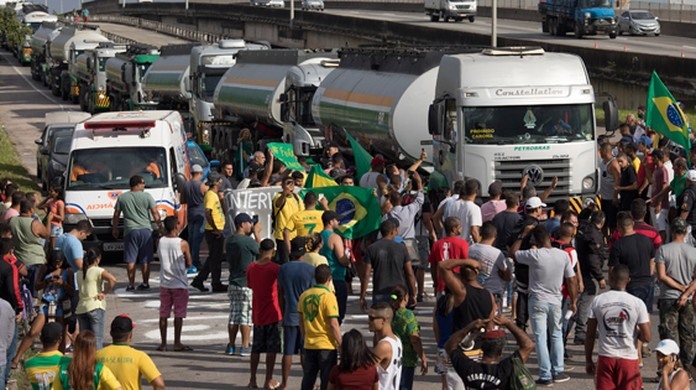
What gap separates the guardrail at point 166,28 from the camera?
105 metres

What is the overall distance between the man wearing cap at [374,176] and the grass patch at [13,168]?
13679mm

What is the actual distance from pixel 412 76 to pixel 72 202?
6595mm

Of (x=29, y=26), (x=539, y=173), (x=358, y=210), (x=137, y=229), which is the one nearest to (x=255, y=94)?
(x=539, y=173)

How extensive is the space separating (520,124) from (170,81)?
2576 centimetres

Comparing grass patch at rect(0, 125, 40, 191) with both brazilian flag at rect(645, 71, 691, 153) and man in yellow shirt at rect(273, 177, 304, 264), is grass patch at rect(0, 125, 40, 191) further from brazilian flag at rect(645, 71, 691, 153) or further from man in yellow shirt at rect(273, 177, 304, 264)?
brazilian flag at rect(645, 71, 691, 153)

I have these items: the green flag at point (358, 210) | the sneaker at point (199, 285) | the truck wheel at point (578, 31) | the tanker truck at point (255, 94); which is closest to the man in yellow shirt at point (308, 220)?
the green flag at point (358, 210)

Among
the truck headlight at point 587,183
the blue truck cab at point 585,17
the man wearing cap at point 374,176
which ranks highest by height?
the man wearing cap at point 374,176

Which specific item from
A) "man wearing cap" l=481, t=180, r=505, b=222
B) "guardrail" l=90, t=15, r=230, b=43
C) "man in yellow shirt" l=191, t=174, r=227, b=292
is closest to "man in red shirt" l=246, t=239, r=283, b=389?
"man wearing cap" l=481, t=180, r=505, b=222

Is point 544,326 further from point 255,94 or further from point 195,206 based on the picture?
point 255,94

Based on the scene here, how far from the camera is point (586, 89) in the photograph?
74.7 ft

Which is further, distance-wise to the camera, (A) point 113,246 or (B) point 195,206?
(A) point 113,246

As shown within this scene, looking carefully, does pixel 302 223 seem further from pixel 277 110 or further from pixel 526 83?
pixel 277 110

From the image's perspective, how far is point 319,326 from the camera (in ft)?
41.9

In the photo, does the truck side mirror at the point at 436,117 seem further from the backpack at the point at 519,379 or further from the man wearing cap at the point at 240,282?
the backpack at the point at 519,379
